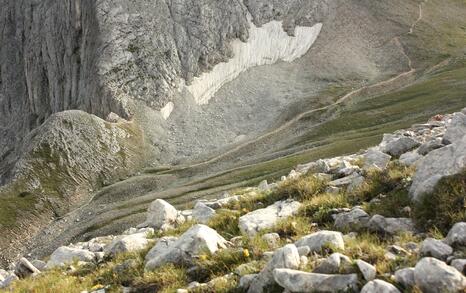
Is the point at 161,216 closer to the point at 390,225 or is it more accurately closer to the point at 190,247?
the point at 190,247

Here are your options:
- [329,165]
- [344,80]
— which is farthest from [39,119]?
[329,165]

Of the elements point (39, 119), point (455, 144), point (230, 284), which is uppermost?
point (39, 119)

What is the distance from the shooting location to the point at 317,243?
34.6 ft

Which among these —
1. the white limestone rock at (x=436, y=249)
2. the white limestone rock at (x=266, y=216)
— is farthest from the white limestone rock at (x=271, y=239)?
the white limestone rock at (x=436, y=249)

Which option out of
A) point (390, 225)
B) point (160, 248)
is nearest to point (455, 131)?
point (390, 225)

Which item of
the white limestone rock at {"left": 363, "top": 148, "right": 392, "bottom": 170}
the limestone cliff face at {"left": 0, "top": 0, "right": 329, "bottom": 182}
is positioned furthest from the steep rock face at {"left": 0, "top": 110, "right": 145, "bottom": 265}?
the white limestone rock at {"left": 363, "top": 148, "right": 392, "bottom": 170}

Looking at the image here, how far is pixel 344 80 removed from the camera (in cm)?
13038

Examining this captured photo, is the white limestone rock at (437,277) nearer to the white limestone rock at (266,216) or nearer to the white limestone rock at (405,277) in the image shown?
the white limestone rock at (405,277)

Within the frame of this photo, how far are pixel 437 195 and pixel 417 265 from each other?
3672 mm

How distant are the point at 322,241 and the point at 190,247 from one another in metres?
3.39

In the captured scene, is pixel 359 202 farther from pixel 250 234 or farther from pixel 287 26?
pixel 287 26

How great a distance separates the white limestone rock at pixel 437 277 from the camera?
759 centimetres

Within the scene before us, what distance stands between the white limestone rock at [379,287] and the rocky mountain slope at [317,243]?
16 millimetres

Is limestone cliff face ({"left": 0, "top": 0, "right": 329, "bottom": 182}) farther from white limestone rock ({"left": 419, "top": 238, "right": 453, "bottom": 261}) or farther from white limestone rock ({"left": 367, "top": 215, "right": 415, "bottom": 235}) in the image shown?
white limestone rock ({"left": 419, "top": 238, "right": 453, "bottom": 261})
